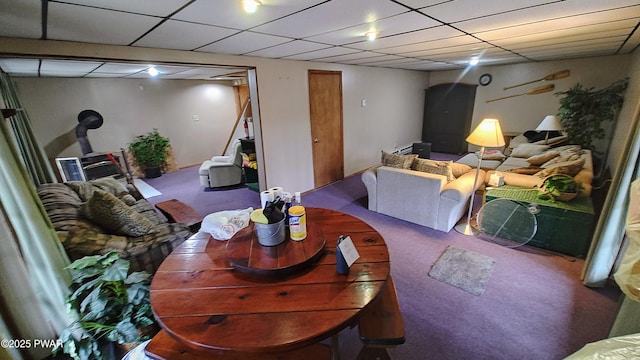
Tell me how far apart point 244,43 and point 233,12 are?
1.03 m

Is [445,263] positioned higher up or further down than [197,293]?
further down

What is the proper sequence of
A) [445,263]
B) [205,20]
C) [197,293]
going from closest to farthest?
[197,293], [205,20], [445,263]

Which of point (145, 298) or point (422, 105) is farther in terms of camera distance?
point (422, 105)

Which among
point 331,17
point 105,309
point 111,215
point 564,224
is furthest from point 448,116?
point 105,309

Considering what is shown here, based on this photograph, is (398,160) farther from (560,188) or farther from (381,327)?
(381,327)

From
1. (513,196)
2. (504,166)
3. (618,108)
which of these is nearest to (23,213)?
(513,196)

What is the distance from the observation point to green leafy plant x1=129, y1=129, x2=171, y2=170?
5695mm

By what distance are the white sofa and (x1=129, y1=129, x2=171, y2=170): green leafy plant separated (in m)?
4.91

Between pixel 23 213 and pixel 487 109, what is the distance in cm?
780

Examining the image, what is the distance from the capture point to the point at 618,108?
169 inches

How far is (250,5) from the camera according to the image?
58.7 inches

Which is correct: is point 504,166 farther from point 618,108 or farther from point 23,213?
point 23,213

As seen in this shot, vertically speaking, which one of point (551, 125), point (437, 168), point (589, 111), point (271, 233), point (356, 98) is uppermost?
point (356, 98)

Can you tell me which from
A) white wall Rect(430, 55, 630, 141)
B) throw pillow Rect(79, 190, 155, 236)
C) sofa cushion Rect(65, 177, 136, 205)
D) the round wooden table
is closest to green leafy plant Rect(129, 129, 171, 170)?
sofa cushion Rect(65, 177, 136, 205)
